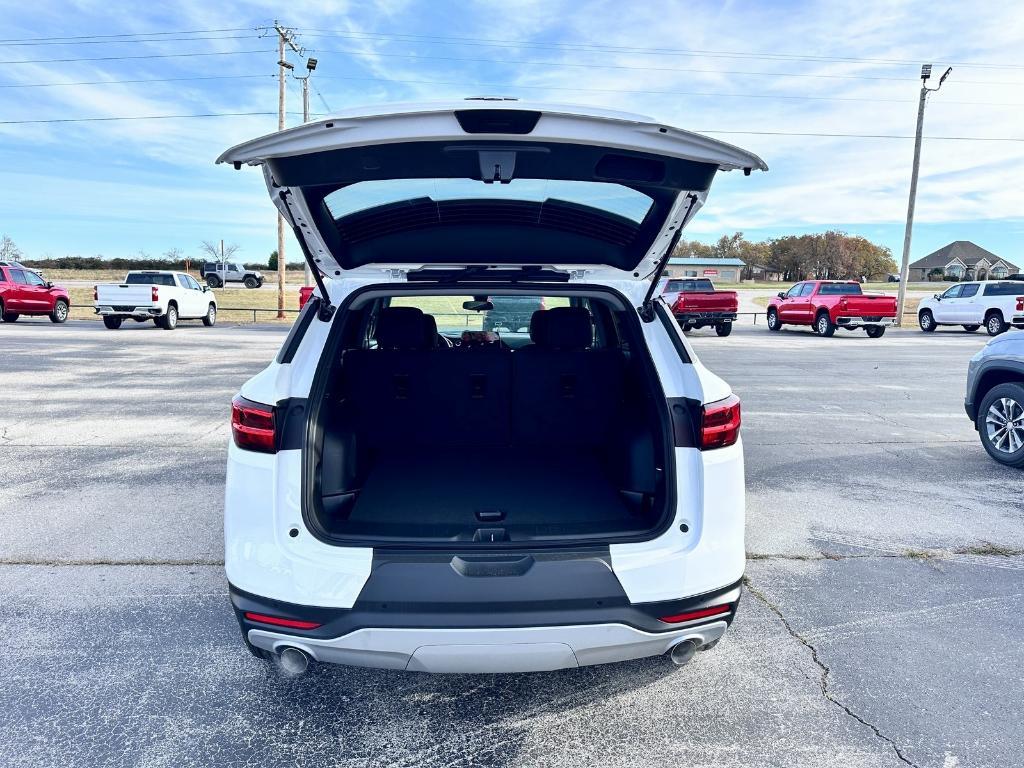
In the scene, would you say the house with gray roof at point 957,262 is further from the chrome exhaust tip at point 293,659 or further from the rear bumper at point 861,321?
the chrome exhaust tip at point 293,659

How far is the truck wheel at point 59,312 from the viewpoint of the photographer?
22.0 metres

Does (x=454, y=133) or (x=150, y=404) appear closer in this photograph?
(x=454, y=133)

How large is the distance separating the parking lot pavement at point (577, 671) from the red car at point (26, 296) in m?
18.7

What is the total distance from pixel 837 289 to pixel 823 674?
2231 centimetres

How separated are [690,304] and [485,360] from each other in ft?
57.2

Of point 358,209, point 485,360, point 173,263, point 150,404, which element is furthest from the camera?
point 173,263

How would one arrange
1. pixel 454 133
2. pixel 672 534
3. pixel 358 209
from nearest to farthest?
pixel 454 133 < pixel 672 534 < pixel 358 209

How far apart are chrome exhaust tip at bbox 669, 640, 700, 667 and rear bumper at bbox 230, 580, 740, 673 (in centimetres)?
9

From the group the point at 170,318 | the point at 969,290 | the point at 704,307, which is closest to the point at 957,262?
Result: the point at 969,290

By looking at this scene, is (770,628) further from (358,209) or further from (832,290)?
(832,290)

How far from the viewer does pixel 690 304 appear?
20.1 m

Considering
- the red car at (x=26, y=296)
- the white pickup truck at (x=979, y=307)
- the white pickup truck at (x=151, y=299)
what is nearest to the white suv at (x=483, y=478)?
the white pickup truck at (x=151, y=299)

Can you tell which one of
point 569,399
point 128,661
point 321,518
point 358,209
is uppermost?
point 358,209

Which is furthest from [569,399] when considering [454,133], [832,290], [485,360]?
[832,290]
